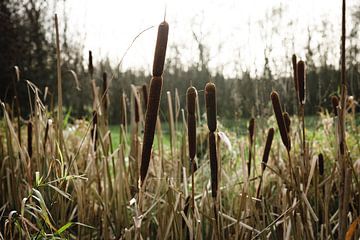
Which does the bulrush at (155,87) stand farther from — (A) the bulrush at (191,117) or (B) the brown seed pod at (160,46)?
(A) the bulrush at (191,117)

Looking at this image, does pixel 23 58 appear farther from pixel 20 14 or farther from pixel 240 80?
pixel 240 80

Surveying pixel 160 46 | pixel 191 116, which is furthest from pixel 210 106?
pixel 160 46

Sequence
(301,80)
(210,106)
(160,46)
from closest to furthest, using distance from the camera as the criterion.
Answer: (160,46) < (210,106) < (301,80)

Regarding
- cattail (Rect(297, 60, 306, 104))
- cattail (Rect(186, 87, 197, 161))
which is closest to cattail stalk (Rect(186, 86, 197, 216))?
cattail (Rect(186, 87, 197, 161))

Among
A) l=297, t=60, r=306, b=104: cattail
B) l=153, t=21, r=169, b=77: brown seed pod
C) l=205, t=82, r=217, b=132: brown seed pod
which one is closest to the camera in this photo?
l=153, t=21, r=169, b=77: brown seed pod

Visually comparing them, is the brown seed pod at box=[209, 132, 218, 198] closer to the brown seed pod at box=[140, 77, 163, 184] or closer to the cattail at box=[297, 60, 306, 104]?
the brown seed pod at box=[140, 77, 163, 184]

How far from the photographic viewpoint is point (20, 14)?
27.3 feet

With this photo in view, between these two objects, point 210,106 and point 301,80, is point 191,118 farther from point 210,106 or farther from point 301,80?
point 301,80

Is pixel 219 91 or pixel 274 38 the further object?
pixel 219 91

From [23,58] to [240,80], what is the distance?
6.51 m

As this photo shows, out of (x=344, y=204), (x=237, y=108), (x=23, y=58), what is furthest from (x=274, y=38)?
(x=23, y=58)

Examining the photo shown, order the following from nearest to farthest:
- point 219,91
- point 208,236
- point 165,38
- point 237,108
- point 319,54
Result: point 165,38, point 208,236, point 237,108, point 319,54, point 219,91

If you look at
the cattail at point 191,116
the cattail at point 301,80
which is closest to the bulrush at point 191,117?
the cattail at point 191,116

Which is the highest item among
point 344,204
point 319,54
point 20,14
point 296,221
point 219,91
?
point 20,14
